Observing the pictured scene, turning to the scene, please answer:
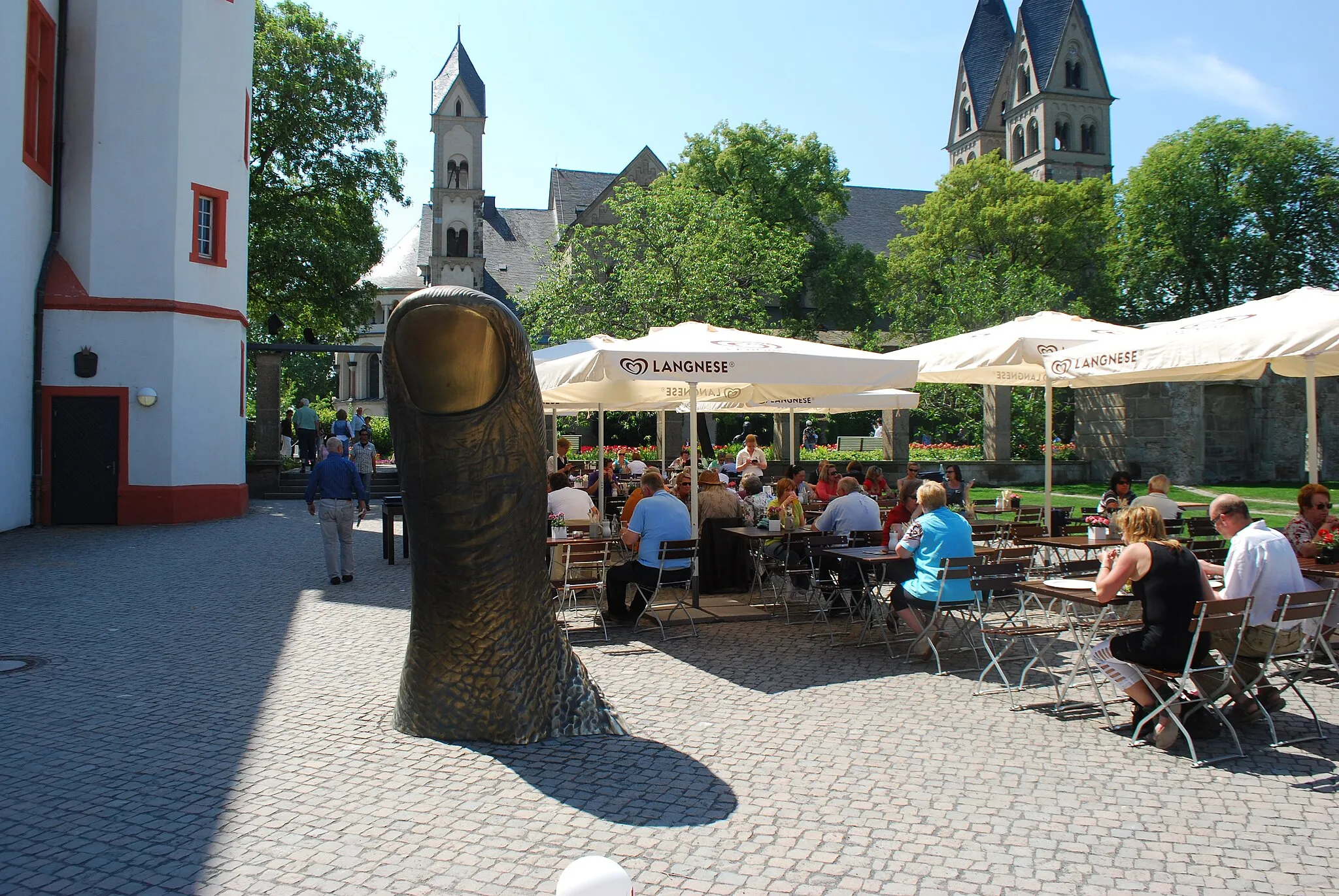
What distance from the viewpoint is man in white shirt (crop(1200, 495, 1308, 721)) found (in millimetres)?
5727

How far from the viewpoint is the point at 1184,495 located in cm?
2219

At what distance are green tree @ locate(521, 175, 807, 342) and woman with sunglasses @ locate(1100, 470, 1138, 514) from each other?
1598 cm

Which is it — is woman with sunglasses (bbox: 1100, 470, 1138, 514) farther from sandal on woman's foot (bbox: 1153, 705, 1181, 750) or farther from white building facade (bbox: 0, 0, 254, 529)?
white building facade (bbox: 0, 0, 254, 529)

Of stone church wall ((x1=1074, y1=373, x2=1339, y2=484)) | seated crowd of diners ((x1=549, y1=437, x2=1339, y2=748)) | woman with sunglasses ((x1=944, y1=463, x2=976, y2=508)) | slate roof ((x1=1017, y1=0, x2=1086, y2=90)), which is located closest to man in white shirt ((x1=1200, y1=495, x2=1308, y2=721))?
seated crowd of diners ((x1=549, y1=437, x2=1339, y2=748))

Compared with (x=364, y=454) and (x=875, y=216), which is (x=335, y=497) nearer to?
(x=364, y=454)

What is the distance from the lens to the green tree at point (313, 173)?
28094mm

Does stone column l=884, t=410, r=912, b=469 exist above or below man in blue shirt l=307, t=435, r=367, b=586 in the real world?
above

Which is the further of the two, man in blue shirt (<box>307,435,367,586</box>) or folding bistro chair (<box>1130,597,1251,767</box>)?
man in blue shirt (<box>307,435,367,586</box>)

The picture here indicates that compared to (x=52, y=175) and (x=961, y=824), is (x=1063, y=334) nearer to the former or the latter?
(x=961, y=824)

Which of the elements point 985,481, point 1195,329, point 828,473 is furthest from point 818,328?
point 1195,329

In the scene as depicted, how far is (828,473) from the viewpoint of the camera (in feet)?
45.8

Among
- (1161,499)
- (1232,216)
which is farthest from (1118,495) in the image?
(1232,216)

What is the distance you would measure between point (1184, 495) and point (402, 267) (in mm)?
56039

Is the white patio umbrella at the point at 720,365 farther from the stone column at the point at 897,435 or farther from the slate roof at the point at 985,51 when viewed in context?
the slate roof at the point at 985,51
